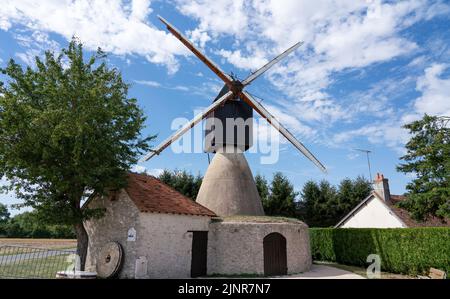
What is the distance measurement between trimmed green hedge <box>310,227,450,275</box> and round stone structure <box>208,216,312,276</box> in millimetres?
4432

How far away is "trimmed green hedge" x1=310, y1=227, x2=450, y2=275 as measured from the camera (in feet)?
43.5

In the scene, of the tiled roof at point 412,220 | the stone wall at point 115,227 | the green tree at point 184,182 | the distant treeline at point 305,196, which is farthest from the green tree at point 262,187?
the stone wall at point 115,227

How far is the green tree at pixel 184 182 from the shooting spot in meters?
27.2

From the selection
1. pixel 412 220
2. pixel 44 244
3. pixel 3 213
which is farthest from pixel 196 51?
pixel 3 213

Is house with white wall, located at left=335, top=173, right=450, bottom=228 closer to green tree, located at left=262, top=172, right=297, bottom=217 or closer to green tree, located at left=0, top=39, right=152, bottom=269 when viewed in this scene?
green tree, located at left=262, top=172, right=297, bottom=217

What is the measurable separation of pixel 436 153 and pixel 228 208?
1061 cm

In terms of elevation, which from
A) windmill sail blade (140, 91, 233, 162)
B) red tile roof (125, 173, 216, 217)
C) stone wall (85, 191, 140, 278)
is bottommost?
stone wall (85, 191, 140, 278)

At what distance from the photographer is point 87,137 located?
11867 millimetres

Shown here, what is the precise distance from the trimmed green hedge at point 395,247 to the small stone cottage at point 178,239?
3.67 meters

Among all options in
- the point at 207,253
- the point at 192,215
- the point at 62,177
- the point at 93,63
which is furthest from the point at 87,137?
the point at 207,253

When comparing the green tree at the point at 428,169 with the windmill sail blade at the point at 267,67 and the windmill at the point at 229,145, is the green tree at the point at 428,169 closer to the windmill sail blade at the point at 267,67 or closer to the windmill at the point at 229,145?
the windmill at the point at 229,145

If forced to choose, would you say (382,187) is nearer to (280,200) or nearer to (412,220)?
(412,220)
